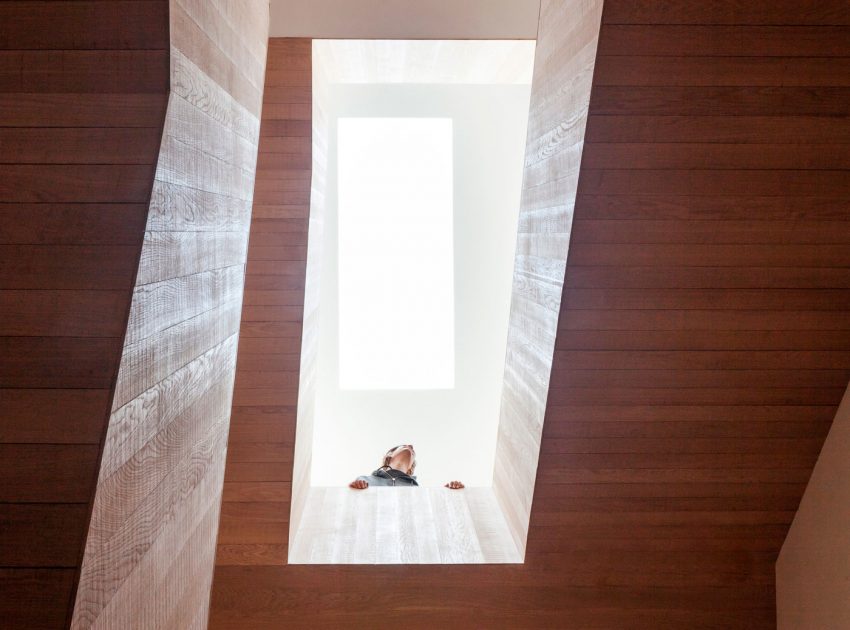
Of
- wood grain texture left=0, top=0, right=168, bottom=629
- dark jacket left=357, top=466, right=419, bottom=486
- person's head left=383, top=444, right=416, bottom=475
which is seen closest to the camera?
wood grain texture left=0, top=0, right=168, bottom=629

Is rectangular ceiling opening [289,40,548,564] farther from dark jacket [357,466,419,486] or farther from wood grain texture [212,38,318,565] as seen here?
wood grain texture [212,38,318,565]

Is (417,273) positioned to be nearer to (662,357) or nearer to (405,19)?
(405,19)

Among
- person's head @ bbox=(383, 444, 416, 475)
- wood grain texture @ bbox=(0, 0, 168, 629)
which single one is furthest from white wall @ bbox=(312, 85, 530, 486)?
wood grain texture @ bbox=(0, 0, 168, 629)

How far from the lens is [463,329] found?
4836 mm

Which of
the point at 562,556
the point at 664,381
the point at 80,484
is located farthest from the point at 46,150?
the point at 562,556

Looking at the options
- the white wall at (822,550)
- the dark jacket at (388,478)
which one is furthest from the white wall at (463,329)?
the white wall at (822,550)

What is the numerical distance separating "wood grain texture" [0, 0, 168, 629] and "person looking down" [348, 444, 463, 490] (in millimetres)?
2376

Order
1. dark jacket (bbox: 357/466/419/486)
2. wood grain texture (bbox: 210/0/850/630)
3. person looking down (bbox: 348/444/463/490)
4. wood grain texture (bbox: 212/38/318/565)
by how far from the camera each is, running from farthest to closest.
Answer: dark jacket (bbox: 357/466/419/486) → person looking down (bbox: 348/444/463/490) → wood grain texture (bbox: 212/38/318/565) → wood grain texture (bbox: 210/0/850/630)

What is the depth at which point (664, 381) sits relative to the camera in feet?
7.52

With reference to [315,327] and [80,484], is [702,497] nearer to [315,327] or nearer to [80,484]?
[315,327]

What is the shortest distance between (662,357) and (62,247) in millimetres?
1712

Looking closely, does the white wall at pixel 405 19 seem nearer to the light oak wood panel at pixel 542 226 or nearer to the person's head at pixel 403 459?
the light oak wood panel at pixel 542 226

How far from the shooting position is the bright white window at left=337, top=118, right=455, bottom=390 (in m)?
4.43

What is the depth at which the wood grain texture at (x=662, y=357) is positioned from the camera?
1824 mm
